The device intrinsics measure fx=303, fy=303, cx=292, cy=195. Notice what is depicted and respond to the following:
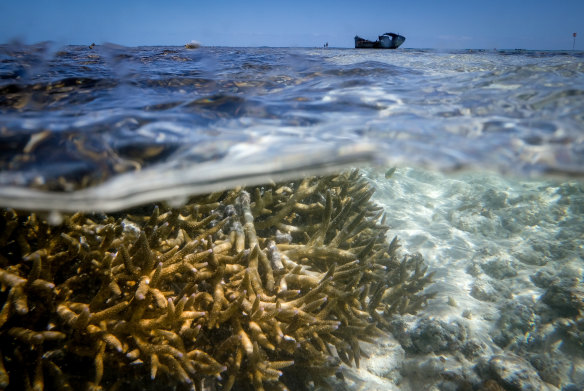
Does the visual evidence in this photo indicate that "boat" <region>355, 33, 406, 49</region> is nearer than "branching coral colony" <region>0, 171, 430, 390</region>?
No

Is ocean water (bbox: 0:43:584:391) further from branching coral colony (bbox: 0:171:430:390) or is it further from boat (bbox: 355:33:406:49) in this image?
boat (bbox: 355:33:406:49)

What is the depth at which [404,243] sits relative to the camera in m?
7.97

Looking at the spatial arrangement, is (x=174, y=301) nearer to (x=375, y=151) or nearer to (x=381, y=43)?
(x=375, y=151)

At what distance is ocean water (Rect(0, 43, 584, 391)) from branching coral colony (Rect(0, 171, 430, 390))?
18.5 inches

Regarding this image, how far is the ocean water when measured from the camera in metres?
3.12

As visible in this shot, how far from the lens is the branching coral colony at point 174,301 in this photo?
269 centimetres

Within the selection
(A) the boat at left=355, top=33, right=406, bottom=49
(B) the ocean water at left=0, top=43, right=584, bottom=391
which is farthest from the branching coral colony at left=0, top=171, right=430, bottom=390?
(A) the boat at left=355, top=33, right=406, bottom=49

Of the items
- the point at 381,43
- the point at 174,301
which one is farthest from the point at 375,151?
the point at 381,43

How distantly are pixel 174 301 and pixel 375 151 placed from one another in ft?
8.91

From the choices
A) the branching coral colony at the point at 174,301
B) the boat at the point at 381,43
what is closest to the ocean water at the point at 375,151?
the branching coral colony at the point at 174,301

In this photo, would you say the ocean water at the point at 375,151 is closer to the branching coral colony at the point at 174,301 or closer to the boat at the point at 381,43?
the branching coral colony at the point at 174,301

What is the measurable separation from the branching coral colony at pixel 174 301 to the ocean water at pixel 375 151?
47 cm

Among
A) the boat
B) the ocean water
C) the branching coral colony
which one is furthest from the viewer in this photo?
the boat

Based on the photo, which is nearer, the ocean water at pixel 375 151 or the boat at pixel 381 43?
the ocean water at pixel 375 151
